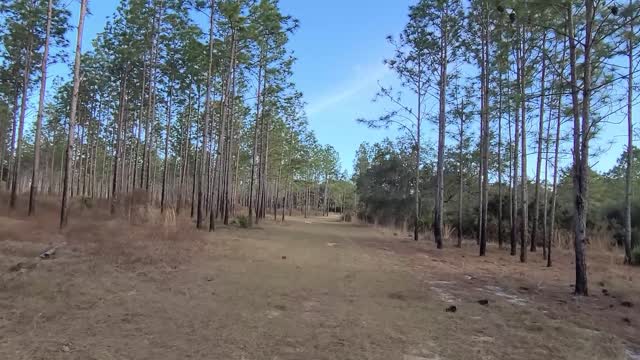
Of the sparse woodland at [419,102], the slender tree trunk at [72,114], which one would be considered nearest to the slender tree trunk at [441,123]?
the sparse woodland at [419,102]

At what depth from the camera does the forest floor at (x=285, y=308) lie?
14.8 feet

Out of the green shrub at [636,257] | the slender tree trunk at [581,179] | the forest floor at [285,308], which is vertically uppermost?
the slender tree trunk at [581,179]

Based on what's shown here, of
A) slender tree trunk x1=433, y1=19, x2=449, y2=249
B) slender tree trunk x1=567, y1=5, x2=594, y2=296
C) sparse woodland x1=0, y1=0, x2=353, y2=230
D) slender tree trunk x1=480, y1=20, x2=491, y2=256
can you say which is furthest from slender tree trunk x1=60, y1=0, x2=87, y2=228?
slender tree trunk x1=567, y1=5, x2=594, y2=296

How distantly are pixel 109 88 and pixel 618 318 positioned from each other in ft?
93.2

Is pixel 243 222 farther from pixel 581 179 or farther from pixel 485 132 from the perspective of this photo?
pixel 581 179

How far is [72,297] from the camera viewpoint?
6.31m

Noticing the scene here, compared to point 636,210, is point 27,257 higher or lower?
lower

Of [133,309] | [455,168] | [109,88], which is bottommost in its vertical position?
[133,309]

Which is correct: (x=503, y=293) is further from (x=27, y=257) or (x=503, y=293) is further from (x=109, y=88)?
(x=109, y=88)

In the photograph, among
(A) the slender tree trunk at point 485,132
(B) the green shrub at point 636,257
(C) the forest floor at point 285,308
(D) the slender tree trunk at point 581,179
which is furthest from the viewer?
(A) the slender tree trunk at point 485,132

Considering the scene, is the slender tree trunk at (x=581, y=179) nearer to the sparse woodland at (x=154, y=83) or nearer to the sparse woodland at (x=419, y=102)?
the sparse woodland at (x=419, y=102)

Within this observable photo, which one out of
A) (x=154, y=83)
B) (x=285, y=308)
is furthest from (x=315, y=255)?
(x=154, y=83)

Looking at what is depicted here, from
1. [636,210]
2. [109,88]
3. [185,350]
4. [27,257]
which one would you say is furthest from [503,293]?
[109,88]

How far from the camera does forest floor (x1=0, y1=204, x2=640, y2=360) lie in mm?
4516
